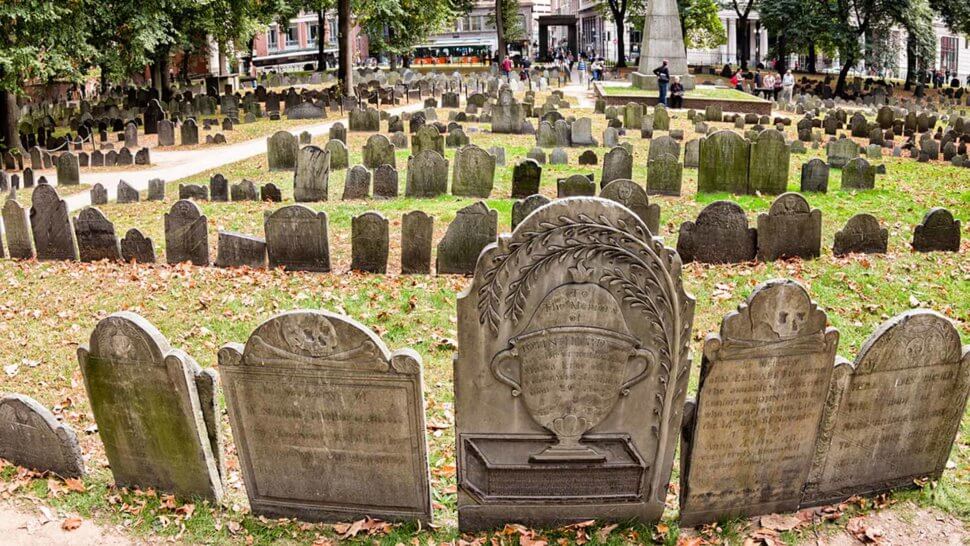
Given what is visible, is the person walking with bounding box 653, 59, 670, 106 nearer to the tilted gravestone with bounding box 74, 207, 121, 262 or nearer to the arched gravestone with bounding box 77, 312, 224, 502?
the tilted gravestone with bounding box 74, 207, 121, 262

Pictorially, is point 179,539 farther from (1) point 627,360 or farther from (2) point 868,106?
(2) point 868,106

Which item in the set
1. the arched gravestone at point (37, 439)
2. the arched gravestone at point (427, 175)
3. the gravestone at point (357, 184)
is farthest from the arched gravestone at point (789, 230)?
the arched gravestone at point (37, 439)

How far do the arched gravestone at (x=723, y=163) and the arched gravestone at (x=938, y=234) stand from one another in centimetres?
483

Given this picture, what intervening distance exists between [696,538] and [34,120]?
27.8m

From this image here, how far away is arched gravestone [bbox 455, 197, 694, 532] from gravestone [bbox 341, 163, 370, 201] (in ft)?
34.7

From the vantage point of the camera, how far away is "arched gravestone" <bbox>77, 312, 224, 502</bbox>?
575cm

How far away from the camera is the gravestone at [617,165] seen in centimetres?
1611

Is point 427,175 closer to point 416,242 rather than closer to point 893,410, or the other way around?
point 416,242

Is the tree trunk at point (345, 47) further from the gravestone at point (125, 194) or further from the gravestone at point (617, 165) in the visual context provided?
the gravestone at point (617, 165)

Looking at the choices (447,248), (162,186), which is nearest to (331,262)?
(447,248)

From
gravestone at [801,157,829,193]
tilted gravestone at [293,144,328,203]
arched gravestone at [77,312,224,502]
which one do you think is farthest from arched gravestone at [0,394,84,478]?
gravestone at [801,157,829,193]

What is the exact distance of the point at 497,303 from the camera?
5.47 meters

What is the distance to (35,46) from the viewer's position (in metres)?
22.3

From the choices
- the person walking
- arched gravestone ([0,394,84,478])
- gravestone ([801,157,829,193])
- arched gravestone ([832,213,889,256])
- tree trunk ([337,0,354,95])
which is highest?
tree trunk ([337,0,354,95])
